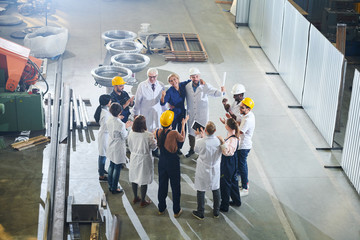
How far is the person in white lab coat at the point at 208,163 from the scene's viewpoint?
27.5 feet

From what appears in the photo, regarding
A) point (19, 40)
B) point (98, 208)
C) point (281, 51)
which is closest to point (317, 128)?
point (281, 51)

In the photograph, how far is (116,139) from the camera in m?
9.16

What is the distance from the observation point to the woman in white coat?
28.3ft

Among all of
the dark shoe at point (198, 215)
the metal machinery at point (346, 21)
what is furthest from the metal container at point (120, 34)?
the dark shoe at point (198, 215)

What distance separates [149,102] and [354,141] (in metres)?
3.96

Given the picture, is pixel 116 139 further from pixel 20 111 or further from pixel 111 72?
pixel 111 72

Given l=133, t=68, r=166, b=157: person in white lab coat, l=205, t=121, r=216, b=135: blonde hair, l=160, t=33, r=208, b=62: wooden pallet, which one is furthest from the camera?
l=160, t=33, r=208, b=62: wooden pallet

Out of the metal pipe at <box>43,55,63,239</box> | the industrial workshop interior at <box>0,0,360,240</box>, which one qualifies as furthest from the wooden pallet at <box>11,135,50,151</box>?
the metal pipe at <box>43,55,63,239</box>

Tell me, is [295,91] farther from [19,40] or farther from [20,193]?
[19,40]

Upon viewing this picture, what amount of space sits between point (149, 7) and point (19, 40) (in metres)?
5.90

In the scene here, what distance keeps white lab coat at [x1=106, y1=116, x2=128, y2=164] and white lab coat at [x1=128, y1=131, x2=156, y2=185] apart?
372 mm

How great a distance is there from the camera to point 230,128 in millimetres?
8570

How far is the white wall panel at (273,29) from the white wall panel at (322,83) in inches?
98.4

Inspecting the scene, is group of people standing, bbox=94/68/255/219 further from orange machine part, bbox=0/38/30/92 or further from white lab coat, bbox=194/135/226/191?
orange machine part, bbox=0/38/30/92
